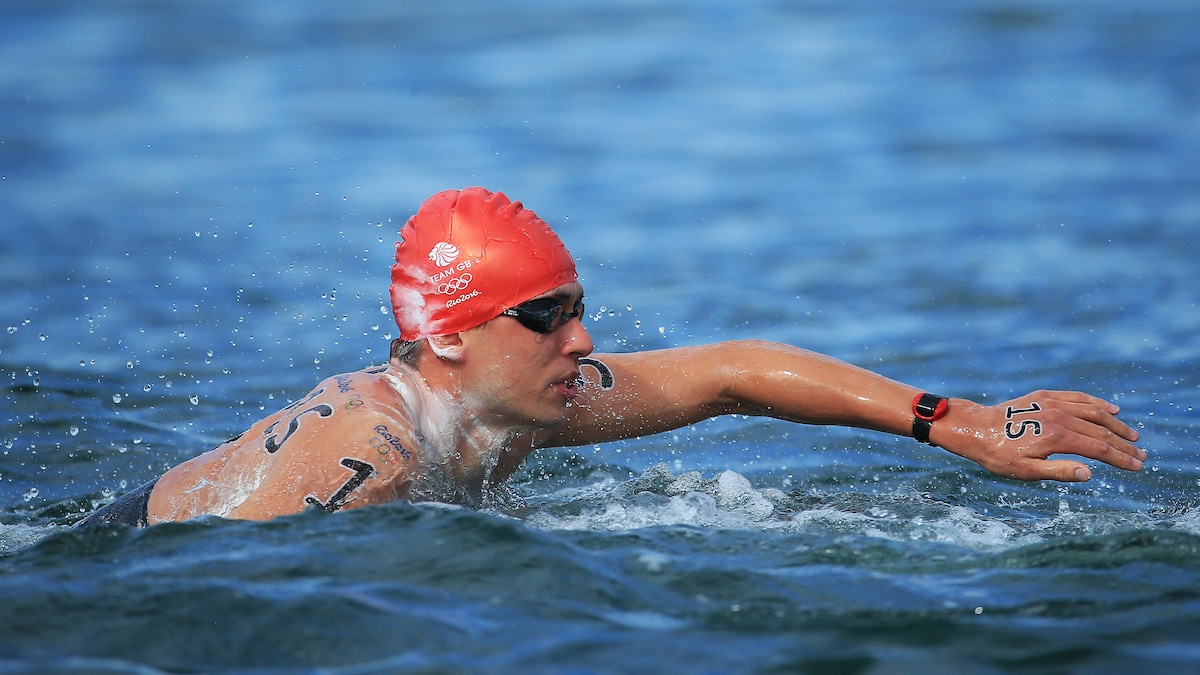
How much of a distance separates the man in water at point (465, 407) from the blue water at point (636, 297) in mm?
251

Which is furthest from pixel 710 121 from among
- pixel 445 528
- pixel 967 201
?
pixel 445 528

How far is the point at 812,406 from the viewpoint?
5352 mm

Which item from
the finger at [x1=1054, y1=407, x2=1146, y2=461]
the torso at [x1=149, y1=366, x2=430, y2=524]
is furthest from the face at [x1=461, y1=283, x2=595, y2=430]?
the finger at [x1=1054, y1=407, x2=1146, y2=461]

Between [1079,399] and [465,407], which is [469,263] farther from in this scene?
[1079,399]

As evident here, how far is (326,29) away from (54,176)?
743 cm

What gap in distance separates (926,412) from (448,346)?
1.82 meters

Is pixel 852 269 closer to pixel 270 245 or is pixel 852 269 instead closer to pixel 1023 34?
pixel 270 245

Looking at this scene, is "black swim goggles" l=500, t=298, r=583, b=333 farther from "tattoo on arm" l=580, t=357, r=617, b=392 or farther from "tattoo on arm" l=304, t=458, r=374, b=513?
"tattoo on arm" l=304, t=458, r=374, b=513

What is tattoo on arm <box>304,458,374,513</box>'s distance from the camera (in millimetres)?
4441

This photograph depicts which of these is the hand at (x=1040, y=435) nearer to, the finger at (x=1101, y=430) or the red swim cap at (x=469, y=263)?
the finger at (x=1101, y=430)

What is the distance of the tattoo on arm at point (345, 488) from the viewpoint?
4.44 metres

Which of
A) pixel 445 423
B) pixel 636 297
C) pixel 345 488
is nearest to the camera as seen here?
pixel 345 488

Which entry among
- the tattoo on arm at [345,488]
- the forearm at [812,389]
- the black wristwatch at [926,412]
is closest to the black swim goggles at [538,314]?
the tattoo on arm at [345,488]

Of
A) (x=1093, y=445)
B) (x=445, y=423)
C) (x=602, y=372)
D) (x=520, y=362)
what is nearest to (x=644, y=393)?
(x=602, y=372)
